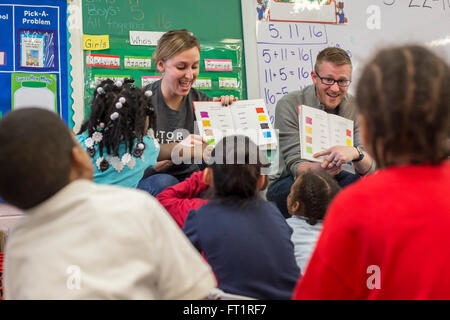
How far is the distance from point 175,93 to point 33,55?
1.06m

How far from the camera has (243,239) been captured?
1330 mm

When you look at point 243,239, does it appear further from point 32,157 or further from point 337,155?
point 337,155

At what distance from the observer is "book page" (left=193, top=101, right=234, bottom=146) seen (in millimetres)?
2377

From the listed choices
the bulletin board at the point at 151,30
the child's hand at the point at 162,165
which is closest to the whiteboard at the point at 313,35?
the bulletin board at the point at 151,30

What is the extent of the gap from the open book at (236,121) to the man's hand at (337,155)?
298 mm

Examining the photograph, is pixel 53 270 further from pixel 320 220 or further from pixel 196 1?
pixel 196 1

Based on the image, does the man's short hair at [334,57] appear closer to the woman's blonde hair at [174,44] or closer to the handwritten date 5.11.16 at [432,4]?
the woman's blonde hair at [174,44]

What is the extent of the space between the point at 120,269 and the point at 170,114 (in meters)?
1.73

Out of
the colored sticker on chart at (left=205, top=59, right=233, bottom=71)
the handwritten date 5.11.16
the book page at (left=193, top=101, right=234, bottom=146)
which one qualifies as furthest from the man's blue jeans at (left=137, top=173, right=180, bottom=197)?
the handwritten date 5.11.16

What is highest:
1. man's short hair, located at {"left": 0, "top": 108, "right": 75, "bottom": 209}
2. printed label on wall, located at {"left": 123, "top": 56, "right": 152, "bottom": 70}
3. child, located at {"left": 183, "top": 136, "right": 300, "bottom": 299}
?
printed label on wall, located at {"left": 123, "top": 56, "right": 152, "bottom": 70}

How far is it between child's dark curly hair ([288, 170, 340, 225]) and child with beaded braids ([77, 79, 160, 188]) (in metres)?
0.65

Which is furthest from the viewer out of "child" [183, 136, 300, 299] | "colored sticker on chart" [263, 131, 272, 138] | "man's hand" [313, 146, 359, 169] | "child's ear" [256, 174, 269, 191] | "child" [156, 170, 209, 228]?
"colored sticker on chart" [263, 131, 272, 138]

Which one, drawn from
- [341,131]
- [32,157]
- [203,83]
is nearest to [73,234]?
[32,157]

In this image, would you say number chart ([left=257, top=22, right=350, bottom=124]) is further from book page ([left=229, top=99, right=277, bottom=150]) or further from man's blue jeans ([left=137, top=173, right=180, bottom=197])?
man's blue jeans ([left=137, top=173, right=180, bottom=197])
